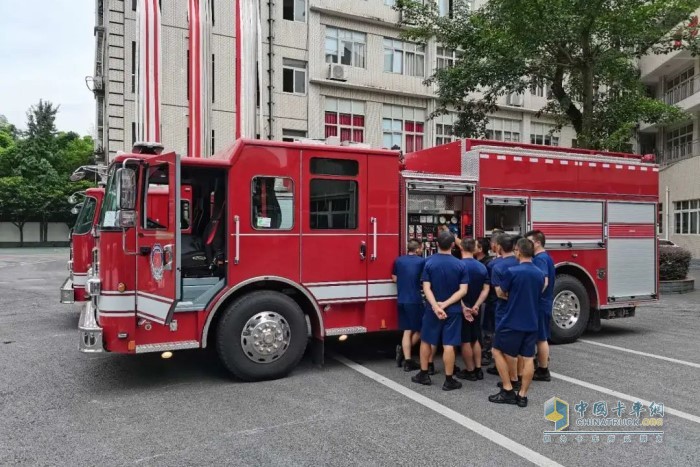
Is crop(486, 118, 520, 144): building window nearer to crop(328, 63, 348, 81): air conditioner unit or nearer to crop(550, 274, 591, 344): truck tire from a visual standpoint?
crop(328, 63, 348, 81): air conditioner unit

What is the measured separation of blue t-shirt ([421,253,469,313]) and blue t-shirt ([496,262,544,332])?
58 centimetres

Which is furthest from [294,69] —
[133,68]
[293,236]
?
[293,236]

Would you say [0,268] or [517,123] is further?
[517,123]

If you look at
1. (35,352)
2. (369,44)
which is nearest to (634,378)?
(35,352)

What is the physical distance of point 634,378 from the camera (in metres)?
6.33

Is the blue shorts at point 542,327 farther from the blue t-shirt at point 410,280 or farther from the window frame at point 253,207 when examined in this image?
the window frame at point 253,207

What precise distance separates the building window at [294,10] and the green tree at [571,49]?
31.4ft

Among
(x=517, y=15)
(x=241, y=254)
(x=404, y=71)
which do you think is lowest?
(x=241, y=254)

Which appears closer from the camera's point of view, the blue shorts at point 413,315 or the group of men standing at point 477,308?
the group of men standing at point 477,308

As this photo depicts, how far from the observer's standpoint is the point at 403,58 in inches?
1012

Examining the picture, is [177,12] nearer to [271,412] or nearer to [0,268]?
[0,268]

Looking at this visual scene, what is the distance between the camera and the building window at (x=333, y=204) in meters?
6.41

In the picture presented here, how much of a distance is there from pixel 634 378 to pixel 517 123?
2430 cm

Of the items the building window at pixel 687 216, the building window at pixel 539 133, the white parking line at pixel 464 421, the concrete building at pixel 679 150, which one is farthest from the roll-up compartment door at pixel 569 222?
the building window at pixel 687 216
